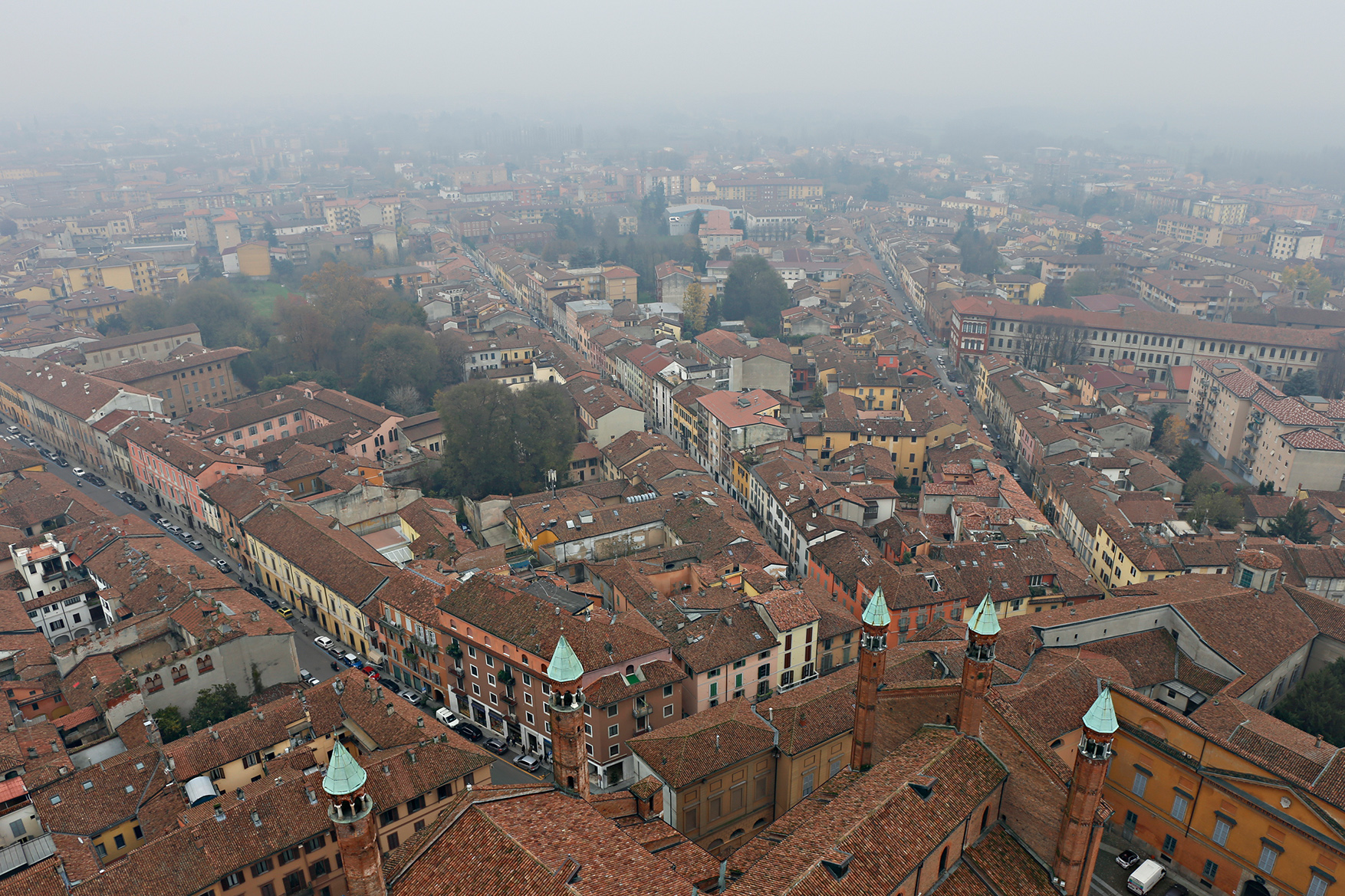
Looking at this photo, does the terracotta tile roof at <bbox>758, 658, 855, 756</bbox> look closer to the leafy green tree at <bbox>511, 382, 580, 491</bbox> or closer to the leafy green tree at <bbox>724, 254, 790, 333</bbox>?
the leafy green tree at <bbox>511, 382, 580, 491</bbox>

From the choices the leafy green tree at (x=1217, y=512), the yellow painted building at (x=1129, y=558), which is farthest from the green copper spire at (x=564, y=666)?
the leafy green tree at (x=1217, y=512)

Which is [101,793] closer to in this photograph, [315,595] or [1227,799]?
[315,595]

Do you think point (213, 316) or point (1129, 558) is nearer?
point (1129, 558)

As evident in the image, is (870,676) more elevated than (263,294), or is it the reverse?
(870,676)

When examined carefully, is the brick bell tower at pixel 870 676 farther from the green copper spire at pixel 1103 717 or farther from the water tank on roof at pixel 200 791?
the water tank on roof at pixel 200 791

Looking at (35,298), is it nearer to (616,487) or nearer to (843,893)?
(616,487)

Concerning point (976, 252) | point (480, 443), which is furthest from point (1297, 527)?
point (976, 252)
